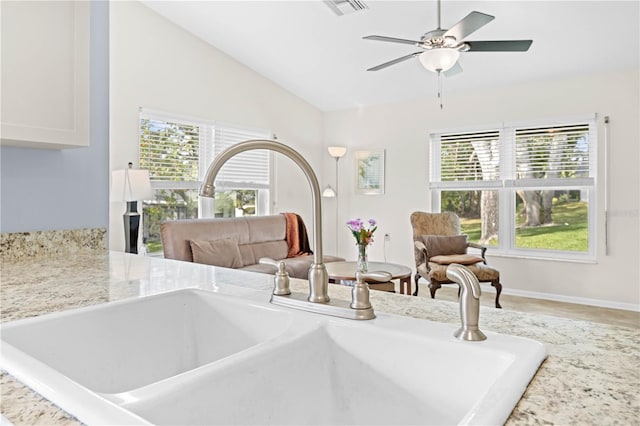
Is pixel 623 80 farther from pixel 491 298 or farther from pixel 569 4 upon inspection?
pixel 491 298

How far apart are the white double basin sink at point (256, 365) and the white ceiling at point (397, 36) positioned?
10.8ft

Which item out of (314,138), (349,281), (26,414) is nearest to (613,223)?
(349,281)

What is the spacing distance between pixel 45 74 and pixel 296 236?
4.00 meters

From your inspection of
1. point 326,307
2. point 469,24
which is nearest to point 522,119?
point 469,24

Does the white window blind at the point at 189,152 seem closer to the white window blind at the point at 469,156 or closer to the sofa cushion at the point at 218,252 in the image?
the sofa cushion at the point at 218,252

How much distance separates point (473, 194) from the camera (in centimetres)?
543

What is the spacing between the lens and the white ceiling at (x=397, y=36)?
357 centimetres

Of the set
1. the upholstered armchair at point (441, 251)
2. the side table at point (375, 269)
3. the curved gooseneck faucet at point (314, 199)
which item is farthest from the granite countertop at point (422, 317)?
the upholstered armchair at point (441, 251)

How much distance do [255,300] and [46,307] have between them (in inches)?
19.4

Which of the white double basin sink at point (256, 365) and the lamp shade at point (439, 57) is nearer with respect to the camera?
the white double basin sink at point (256, 365)

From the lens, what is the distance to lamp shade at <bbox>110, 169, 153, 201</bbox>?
373 centimetres

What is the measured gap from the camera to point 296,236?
5.51m

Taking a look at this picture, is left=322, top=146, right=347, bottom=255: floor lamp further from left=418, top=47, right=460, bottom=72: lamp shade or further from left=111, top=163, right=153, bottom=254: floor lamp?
left=418, top=47, right=460, bottom=72: lamp shade

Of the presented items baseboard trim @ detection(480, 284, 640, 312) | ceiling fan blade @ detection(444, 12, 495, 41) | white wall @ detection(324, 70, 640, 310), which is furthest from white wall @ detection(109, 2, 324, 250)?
ceiling fan blade @ detection(444, 12, 495, 41)
